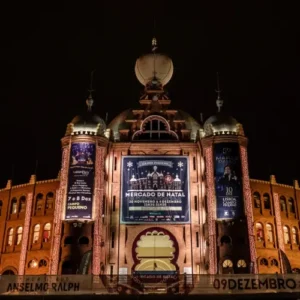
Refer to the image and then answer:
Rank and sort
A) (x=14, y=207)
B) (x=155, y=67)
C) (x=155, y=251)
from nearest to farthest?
(x=155, y=251) < (x=14, y=207) < (x=155, y=67)

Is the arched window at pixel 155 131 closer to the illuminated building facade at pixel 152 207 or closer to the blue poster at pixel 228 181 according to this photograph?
the illuminated building facade at pixel 152 207

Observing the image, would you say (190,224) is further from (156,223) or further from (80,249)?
(80,249)

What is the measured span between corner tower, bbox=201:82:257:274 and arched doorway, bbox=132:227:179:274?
4.25 metres

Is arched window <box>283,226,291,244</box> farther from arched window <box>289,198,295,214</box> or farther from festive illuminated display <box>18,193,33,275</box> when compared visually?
festive illuminated display <box>18,193,33,275</box>

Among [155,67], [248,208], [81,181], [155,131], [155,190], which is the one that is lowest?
[248,208]

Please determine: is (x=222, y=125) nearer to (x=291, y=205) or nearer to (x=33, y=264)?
(x=291, y=205)

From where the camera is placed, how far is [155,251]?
54.2 metres

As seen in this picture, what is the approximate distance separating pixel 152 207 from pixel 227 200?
8.02 metres

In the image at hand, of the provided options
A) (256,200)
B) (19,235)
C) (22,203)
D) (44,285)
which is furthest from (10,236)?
(44,285)

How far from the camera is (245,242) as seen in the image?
49.7 metres

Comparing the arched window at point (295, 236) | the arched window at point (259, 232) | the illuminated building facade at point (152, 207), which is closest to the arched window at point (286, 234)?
the illuminated building facade at point (152, 207)

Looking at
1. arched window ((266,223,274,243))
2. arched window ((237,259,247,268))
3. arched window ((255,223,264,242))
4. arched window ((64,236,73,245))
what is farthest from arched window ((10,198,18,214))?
arched window ((266,223,274,243))

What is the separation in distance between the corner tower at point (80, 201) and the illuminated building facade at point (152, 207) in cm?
10

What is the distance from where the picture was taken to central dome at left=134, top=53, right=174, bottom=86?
64.4 metres
